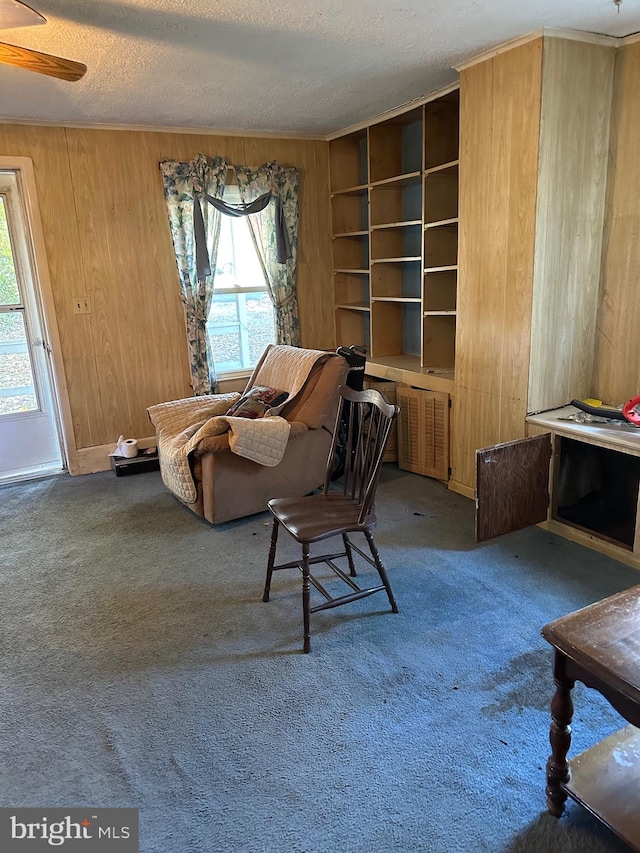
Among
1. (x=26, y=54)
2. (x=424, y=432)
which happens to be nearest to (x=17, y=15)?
(x=26, y=54)

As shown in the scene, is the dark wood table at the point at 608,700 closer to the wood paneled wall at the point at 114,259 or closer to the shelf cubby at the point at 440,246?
the shelf cubby at the point at 440,246

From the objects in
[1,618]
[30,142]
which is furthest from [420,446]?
[30,142]

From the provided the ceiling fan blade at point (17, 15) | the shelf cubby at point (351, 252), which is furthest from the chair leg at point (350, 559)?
the shelf cubby at point (351, 252)

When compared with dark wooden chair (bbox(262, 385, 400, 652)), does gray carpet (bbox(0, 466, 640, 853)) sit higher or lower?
lower

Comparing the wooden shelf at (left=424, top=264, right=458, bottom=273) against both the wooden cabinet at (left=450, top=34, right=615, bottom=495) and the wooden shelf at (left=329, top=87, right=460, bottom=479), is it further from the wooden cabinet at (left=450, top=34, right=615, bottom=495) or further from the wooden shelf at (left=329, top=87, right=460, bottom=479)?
the wooden cabinet at (left=450, top=34, right=615, bottom=495)

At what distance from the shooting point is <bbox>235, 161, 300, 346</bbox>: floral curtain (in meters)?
4.52

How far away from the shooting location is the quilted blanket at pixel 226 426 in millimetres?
3188

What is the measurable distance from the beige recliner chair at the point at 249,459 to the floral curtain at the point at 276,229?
1021 mm

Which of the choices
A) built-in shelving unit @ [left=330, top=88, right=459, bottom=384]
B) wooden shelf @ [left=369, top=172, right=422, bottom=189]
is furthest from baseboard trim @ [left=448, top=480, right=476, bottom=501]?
wooden shelf @ [left=369, top=172, right=422, bottom=189]

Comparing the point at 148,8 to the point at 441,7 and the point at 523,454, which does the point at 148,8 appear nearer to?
the point at 441,7

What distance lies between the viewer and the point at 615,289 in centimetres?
309

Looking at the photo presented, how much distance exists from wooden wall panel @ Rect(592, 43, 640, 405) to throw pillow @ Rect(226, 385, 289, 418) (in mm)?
1802

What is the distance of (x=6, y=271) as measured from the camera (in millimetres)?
4164

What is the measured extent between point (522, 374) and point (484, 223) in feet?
2.74
